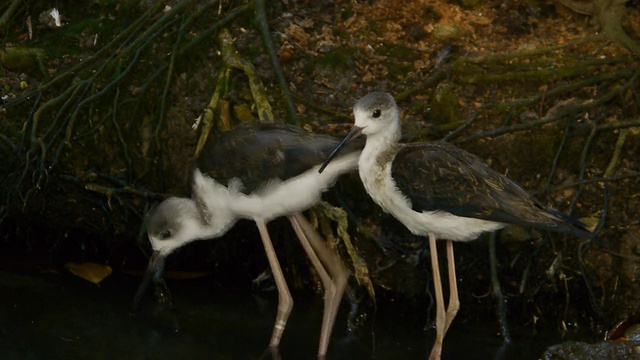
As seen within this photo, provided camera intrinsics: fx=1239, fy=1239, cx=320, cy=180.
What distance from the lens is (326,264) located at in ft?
23.9

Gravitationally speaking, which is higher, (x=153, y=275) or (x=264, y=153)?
(x=264, y=153)

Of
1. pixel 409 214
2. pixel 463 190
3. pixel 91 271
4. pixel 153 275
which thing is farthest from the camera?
pixel 91 271

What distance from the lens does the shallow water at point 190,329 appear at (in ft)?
22.8

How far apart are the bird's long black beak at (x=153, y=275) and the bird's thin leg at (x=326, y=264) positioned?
2.72 feet

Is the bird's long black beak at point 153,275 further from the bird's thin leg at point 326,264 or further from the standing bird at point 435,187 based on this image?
the standing bird at point 435,187

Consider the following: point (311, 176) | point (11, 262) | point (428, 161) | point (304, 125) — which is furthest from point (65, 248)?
point (428, 161)

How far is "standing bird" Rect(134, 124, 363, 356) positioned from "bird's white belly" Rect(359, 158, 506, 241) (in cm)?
26

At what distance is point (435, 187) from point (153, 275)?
2.08 m

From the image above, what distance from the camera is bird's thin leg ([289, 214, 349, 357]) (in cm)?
714

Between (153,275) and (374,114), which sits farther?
(153,275)

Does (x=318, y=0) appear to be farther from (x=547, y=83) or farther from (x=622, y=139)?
(x=622, y=139)

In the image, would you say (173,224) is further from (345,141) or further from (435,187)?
(435,187)

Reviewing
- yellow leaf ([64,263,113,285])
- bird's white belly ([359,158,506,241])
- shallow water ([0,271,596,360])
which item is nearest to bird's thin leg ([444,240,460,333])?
bird's white belly ([359,158,506,241])

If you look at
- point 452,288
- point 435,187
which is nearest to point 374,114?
point 435,187
